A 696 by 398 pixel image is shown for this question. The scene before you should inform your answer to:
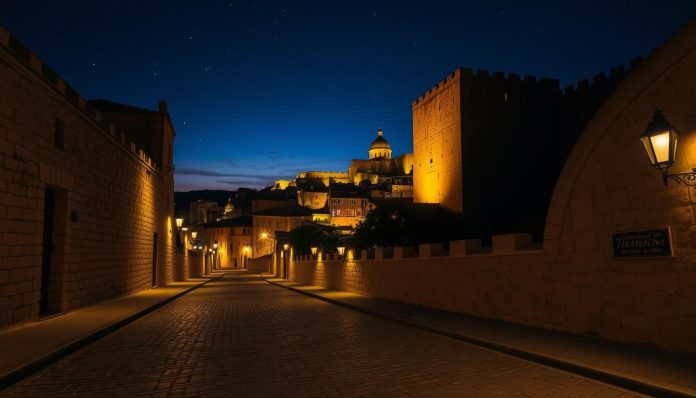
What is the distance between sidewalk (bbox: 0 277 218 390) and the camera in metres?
6.32

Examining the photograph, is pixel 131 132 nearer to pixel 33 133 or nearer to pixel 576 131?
pixel 33 133

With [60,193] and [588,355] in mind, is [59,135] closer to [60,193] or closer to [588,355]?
[60,193]

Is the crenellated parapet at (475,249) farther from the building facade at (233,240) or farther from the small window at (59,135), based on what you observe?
the building facade at (233,240)

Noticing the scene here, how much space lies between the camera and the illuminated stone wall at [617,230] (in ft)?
21.7

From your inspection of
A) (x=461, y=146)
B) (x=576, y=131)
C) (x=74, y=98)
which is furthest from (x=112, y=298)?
(x=576, y=131)

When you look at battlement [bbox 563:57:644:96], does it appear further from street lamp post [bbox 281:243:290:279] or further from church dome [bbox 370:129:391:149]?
church dome [bbox 370:129:391:149]

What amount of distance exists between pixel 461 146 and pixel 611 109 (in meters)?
43.5

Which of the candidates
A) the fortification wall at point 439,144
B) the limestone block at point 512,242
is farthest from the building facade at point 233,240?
the limestone block at point 512,242

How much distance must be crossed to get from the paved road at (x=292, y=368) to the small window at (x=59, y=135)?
4.97 meters

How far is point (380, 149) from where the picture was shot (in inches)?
5394

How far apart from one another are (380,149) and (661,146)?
131 meters

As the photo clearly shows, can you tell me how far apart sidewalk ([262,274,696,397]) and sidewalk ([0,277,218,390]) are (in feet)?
21.3

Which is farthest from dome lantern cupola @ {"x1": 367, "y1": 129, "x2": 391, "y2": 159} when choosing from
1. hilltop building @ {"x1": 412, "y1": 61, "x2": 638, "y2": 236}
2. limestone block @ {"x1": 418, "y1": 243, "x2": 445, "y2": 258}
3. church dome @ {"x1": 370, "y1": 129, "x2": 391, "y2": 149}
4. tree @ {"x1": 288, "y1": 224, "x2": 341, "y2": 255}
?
limestone block @ {"x1": 418, "y1": 243, "x2": 445, "y2": 258}

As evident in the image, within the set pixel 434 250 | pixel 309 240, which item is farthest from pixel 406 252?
pixel 309 240
